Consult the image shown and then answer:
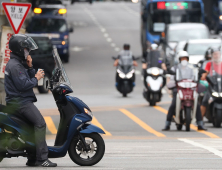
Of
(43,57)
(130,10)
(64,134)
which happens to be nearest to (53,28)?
(43,57)

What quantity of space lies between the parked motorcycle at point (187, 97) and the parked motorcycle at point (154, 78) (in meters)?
5.17

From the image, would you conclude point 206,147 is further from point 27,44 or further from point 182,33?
point 182,33

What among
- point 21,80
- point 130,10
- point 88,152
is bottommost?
point 130,10

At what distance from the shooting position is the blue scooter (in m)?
7.93

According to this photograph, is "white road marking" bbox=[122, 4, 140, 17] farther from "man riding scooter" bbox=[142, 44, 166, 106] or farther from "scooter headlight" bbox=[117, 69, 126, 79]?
"man riding scooter" bbox=[142, 44, 166, 106]

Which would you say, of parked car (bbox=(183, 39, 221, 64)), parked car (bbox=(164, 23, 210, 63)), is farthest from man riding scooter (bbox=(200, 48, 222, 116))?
parked car (bbox=(164, 23, 210, 63))

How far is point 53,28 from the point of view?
31.7 meters

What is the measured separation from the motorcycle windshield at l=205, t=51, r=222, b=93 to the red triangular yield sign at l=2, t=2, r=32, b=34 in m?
3.99

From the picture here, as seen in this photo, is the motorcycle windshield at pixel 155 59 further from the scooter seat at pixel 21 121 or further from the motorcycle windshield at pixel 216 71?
the scooter seat at pixel 21 121

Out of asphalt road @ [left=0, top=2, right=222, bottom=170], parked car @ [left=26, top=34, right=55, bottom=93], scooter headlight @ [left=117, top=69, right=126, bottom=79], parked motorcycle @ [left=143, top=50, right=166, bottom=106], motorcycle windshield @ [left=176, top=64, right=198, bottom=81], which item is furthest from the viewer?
parked car @ [left=26, top=34, right=55, bottom=93]

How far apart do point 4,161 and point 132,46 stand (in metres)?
34.5

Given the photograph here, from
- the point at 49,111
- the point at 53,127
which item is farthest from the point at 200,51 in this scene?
the point at 53,127

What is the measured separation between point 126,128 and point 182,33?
12.8m

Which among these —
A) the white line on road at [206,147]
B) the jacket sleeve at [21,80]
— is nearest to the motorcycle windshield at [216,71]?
the white line on road at [206,147]
